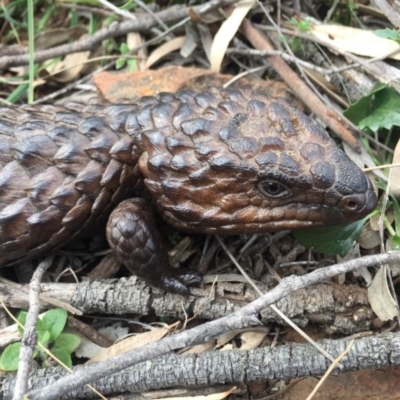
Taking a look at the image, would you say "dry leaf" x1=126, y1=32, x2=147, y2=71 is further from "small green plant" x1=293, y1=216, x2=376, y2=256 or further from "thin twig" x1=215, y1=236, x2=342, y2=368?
"small green plant" x1=293, y1=216, x2=376, y2=256

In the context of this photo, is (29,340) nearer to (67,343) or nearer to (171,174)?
(67,343)

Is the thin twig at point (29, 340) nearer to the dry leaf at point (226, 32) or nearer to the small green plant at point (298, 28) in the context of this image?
the dry leaf at point (226, 32)

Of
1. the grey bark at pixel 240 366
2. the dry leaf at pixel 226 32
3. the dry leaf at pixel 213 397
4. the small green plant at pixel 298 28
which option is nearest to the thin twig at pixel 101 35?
the dry leaf at pixel 226 32

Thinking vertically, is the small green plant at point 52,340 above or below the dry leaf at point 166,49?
below

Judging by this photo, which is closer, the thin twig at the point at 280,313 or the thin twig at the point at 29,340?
the thin twig at the point at 29,340

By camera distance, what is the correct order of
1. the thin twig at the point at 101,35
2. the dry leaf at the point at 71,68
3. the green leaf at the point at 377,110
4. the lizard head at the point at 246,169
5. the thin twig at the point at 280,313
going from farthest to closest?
1. the dry leaf at the point at 71,68
2. the thin twig at the point at 101,35
3. the green leaf at the point at 377,110
4. the lizard head at the point at 246,169
5. the thin twig at the point at 280,313
